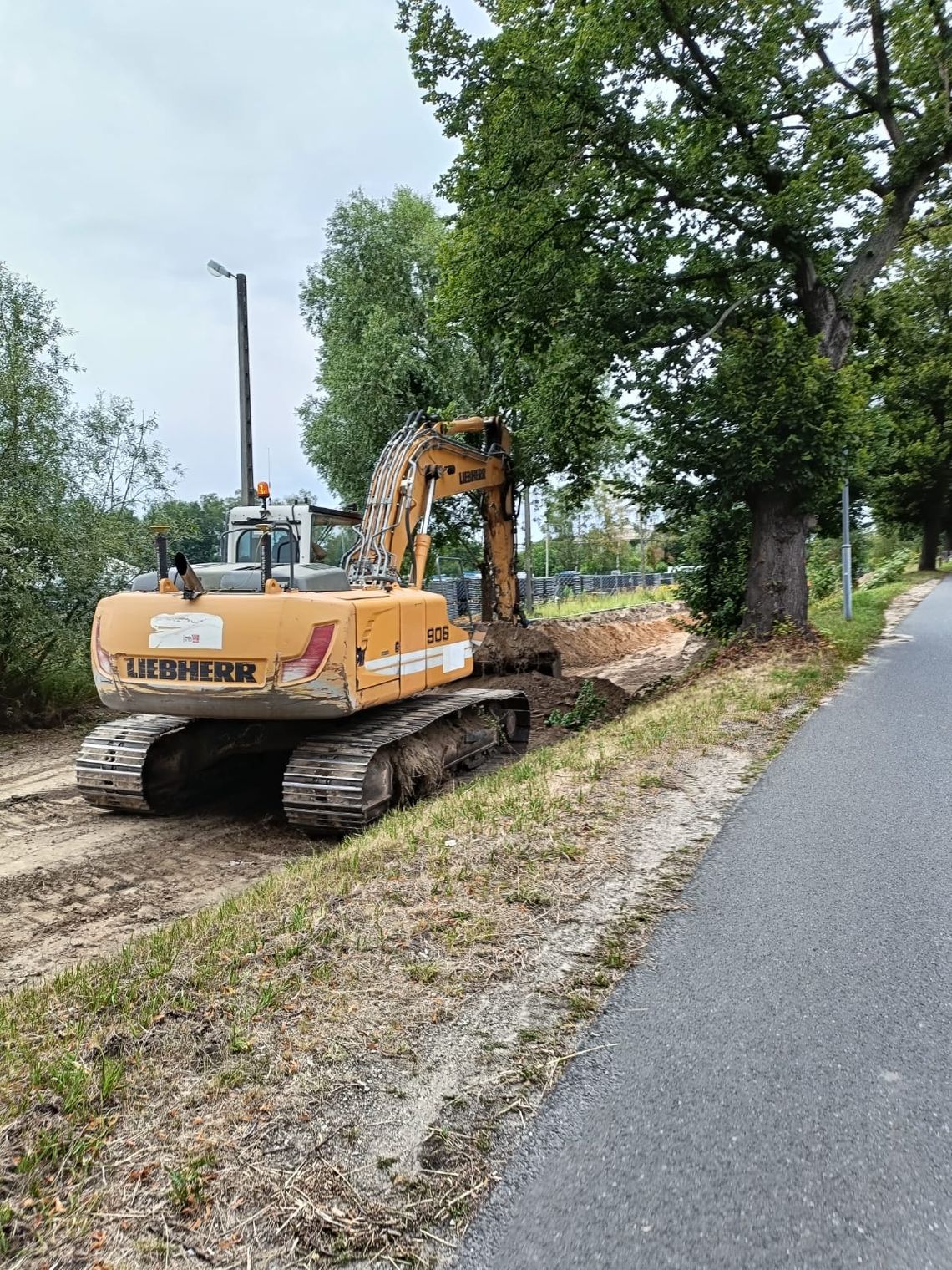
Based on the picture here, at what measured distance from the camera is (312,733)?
7531mm

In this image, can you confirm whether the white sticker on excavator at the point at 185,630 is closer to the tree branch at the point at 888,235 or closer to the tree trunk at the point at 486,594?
the tree trunk at the point at 486,594

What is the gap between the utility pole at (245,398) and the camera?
14.8 m

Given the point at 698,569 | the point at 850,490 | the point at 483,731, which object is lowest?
the point at 483,731

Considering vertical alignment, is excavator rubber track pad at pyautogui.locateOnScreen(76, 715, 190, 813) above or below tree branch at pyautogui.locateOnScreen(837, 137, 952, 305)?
below

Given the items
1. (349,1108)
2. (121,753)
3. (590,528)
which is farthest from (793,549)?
(590,528)

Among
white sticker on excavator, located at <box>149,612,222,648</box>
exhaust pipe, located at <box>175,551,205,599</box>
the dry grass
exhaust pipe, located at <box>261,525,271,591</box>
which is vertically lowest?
the dry grass

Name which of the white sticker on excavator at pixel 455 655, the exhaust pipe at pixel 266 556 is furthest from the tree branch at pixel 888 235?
the exhaust pipe at pixel 266 556

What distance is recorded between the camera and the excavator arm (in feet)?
29.3

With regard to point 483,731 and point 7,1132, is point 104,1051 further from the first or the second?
point 483,731

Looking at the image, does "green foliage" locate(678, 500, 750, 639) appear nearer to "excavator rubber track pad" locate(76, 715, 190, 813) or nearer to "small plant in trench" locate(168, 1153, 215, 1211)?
"excavator rubber track pad" locate(76, 715, 190, 813)

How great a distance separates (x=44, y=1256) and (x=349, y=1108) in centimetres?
79

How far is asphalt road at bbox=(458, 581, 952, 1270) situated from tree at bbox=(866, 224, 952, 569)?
34.3ft

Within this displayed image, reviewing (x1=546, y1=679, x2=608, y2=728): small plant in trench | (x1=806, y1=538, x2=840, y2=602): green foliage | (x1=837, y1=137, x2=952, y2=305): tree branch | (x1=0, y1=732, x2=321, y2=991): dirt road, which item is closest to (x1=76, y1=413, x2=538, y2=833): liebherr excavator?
(x1=0, y1=732, x2=321, y2=991): dirt road

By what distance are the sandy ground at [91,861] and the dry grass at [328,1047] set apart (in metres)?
0.98
